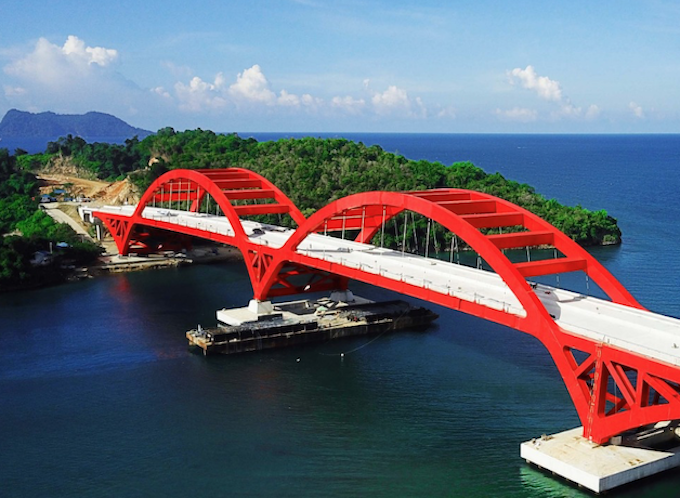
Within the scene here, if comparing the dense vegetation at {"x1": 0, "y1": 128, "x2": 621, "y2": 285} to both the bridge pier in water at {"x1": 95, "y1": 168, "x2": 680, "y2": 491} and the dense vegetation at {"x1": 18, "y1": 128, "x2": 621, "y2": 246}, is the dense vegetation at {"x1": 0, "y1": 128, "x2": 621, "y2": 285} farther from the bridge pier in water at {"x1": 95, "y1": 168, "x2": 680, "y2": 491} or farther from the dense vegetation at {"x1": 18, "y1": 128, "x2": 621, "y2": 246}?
the bridge pier in water at {"x1": 95, "y1": 168, "x2": 680, "y2": 491}

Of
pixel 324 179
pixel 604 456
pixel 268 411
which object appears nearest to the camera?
pixel 604 456

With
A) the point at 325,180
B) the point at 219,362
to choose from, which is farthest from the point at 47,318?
the point at 325,180

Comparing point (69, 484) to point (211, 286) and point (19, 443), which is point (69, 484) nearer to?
point (19, 443)

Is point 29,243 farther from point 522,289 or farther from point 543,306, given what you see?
point 543,306

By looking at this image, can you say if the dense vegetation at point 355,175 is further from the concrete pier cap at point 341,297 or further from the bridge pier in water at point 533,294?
the bridge pier in water at point 533,294

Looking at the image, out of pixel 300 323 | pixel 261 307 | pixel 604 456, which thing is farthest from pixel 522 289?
pixel 261 307
